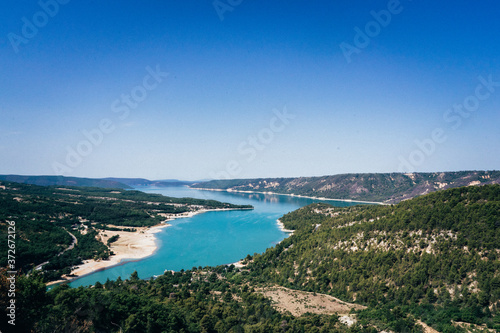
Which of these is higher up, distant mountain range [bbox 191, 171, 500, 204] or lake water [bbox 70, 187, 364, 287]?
distant mountain range [bbox 191, 171, 500, 204]

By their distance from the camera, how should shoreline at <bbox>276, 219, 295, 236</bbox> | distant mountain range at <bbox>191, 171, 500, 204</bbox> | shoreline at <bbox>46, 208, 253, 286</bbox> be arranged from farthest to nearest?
distant mountain range at <bbox>191, 171, 500, 204</bbox> < shoreline at <bbox>276, 219, 295, 236</bbox> < shoreline at <bbox>46, 208, 253, 286</bbox>

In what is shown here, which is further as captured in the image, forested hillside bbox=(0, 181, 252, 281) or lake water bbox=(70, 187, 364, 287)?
lake water bbox=(70, 187, 364, 287)

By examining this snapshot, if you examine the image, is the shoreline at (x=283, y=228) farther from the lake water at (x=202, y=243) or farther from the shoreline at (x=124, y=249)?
the shoreline at (x=124, y=249)

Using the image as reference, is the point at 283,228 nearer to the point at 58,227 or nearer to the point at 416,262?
the point at 416,262

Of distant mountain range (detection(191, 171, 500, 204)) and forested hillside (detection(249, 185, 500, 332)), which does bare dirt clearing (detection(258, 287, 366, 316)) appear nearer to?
forested hillside (detection(249, 185, 500, 332))

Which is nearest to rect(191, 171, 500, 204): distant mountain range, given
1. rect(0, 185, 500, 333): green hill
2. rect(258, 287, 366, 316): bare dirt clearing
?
rect(0, 185, 500, 333): green hill

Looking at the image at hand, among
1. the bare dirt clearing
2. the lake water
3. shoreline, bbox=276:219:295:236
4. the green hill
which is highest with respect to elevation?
the green hill

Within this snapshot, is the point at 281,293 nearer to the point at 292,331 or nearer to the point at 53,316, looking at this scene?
the point at 292,331

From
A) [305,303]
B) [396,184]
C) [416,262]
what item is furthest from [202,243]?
[396,184]

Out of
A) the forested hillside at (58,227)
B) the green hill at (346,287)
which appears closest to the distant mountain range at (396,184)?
the forested hillside at (58,227)
